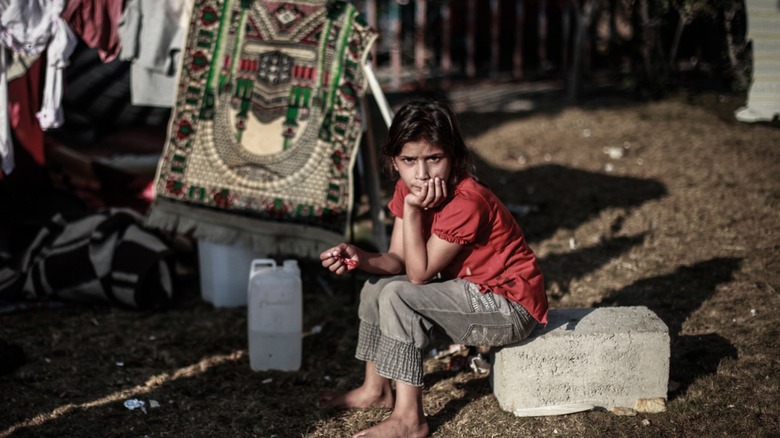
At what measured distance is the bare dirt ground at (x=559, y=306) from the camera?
3076 mm

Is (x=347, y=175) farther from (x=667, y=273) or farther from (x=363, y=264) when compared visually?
(x=667, y=273)

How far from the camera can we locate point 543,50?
1027 cm

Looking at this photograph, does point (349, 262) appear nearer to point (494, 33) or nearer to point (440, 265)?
point (440, 265)

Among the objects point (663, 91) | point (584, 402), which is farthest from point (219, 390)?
point (663, 91)

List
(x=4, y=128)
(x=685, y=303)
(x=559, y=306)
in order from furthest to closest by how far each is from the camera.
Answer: (x=4, y=128) < (x=559, y=306) < (x=685, y=303)

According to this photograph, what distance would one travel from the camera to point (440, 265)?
2863 mm

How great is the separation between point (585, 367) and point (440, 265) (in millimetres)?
679

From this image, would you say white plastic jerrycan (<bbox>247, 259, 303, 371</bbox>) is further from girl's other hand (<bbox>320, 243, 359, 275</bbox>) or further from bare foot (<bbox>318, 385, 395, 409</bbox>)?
girl's other hand (<bbox>320, 243, 359, 275</bbox>)

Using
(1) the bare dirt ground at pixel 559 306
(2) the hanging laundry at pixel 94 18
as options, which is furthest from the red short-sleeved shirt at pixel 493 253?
(2) the hanging laundry at pixel 94 18

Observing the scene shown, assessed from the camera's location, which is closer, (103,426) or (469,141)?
(103,426)

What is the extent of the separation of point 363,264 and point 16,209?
114 inches

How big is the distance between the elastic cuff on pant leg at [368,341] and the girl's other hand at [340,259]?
28cm

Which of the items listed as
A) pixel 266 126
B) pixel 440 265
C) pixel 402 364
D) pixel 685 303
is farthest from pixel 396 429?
pixel 266 126

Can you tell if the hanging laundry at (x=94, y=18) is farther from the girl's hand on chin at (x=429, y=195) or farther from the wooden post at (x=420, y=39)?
the wooden post at (x=420, y=39)
